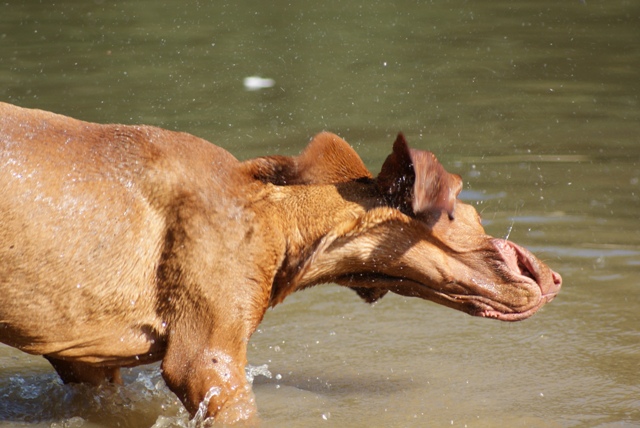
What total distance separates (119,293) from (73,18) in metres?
11.0

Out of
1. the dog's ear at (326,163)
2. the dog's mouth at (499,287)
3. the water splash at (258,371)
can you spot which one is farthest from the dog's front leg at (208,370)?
the water splash at (258,371)

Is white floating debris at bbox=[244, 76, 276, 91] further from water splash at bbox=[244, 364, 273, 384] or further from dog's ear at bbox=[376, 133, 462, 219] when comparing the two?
dog's ear at bbox=[376, 133, 462, 219]

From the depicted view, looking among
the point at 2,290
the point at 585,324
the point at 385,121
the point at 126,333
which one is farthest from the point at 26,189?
the point at 385,121

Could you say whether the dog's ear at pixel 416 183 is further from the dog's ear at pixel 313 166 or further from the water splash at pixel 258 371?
the water splash at pixel 258 371

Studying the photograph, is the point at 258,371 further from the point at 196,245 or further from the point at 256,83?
the point at 256,83

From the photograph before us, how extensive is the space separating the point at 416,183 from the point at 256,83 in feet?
24.7

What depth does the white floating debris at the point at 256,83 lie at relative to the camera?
11.0 metres

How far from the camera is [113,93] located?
35.0ft

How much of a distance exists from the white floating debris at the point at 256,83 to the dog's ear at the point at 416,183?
23.1ft

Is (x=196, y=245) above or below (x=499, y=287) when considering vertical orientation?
above

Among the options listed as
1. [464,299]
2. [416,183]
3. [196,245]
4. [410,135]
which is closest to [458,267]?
[464,299]

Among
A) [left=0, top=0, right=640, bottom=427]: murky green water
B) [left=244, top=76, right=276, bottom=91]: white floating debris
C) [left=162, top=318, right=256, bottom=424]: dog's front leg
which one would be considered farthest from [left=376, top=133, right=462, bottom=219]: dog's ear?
[left=244, top=76, right=276, bottom=91]: white floating debris

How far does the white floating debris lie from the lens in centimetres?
1097

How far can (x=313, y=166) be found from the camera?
4164mm
